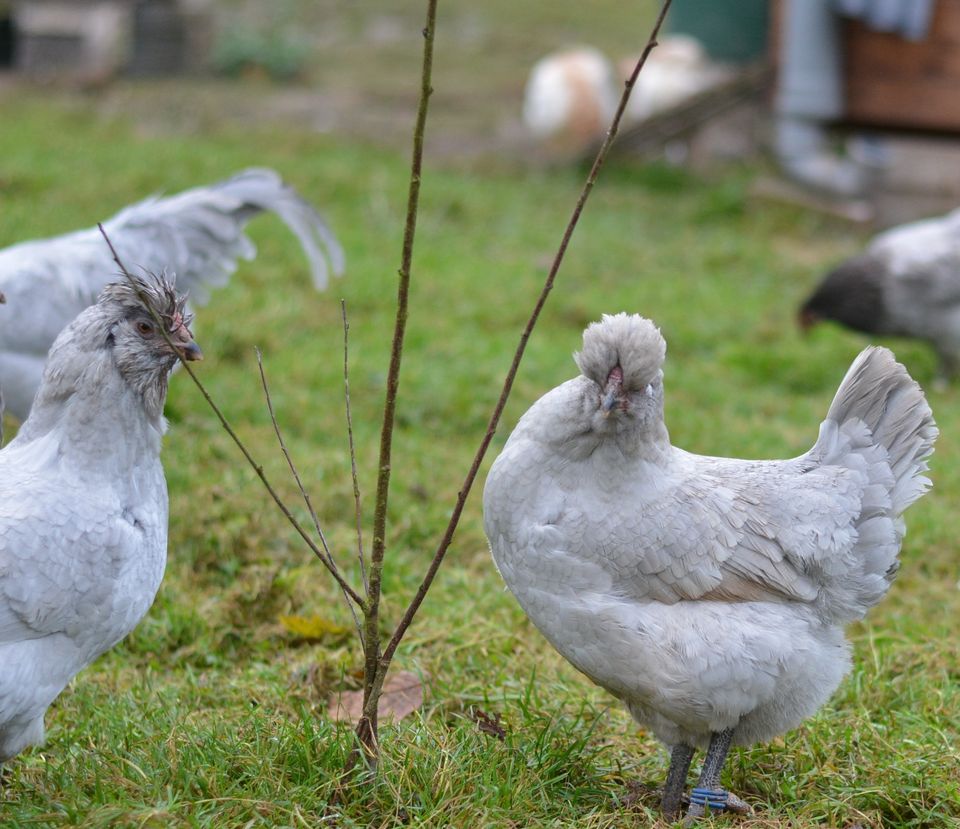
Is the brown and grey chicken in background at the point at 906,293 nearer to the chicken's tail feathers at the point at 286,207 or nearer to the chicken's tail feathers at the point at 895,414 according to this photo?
the chicken's tail feathers at the point at 286,207

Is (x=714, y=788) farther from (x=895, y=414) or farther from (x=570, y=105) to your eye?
(x=570, y=105)

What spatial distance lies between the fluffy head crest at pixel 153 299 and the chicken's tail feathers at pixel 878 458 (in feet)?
5.70

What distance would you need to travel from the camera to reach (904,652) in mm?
4020

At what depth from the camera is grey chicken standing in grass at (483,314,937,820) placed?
9.58ft

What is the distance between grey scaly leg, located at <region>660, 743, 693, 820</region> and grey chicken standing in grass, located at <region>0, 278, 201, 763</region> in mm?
1390

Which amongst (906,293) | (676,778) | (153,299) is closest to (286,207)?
(153,299)

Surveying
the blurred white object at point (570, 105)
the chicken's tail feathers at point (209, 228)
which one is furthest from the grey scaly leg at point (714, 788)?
the blurred white object at point (570, 105)

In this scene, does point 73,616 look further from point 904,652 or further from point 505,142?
point 505,142

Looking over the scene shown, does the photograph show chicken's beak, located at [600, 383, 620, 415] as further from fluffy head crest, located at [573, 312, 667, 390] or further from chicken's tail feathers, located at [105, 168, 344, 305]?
chicken's tail feathers, located at [105, 168, 344, 305]

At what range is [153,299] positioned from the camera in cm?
300

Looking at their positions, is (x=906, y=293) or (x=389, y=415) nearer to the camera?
(x=389, y=415)

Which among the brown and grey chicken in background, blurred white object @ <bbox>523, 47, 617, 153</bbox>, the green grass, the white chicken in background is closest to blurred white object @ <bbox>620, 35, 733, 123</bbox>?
the white chicken in background

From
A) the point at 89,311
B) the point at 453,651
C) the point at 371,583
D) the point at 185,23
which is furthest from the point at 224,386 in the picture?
the point at 185,23

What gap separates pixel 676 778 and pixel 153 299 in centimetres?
180
